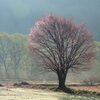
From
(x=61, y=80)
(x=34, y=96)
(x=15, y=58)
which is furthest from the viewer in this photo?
(x=15, y=58)

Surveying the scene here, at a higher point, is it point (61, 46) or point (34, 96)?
point (61, 46)

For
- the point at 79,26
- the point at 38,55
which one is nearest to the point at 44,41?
the point at 38,55

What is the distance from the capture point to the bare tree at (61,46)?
7175 centimetres

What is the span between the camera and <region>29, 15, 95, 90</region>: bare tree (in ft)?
235

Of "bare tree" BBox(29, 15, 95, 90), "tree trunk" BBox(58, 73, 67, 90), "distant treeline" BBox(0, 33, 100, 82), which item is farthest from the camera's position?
"distant treeline" BBox(0, 33, 100, 82)

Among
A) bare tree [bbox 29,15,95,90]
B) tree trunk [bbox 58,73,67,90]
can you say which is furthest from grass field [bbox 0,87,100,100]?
bare tree [bbox 29,15,95,90]

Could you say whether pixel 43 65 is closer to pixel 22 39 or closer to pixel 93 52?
pixel 93 52

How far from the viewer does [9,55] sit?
15588 cm

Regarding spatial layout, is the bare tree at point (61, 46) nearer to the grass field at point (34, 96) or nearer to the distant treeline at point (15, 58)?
the grass field at point (34, 96)

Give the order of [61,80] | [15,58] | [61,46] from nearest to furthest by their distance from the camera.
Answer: [61,80] → [61,46] → [15,58]

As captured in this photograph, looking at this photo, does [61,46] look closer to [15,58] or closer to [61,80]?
[61,80]

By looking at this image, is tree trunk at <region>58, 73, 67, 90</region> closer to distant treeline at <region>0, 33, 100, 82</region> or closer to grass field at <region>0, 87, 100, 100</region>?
grass field at <region>0, 87, 100, 100</region>

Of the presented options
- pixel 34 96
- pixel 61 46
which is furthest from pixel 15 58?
pixel 34 96

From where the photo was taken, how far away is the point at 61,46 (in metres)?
72.1
